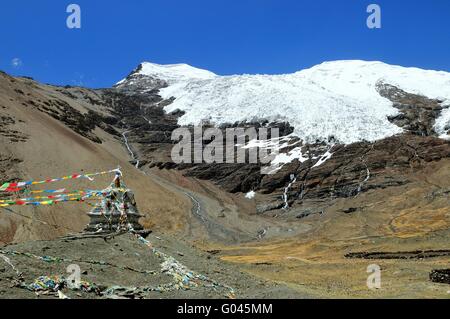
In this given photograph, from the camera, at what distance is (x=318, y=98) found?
4638 inches

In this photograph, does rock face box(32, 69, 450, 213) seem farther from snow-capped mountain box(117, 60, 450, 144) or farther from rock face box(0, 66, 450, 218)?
snow-capped mountain box(117, 60, 450, 144)

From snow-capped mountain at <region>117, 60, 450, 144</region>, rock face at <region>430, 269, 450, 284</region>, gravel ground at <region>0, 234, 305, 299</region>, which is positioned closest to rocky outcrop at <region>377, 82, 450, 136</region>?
snow-capped mountain at <region>117, 60, 450, 144</region>

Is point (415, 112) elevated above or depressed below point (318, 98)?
below

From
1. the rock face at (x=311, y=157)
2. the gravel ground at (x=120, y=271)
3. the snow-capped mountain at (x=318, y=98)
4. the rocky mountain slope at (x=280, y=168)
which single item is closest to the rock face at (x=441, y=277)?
the rocky mountain slope at (x=280, y=168)

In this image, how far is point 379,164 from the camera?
279 feet

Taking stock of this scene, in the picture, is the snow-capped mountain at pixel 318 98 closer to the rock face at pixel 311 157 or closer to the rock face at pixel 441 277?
the rock face at pixel 311 157

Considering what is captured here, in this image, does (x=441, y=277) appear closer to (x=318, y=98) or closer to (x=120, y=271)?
(x=120, y=271)

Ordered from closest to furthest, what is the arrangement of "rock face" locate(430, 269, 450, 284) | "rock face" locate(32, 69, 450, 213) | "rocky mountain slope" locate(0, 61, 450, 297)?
"rock face" locate(430, 269, 450, 284) → "rocky mountain slope" locate(0, 61, 450, 297) → "rock face" locate(32, 69, 450, 213)

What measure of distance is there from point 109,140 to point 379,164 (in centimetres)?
4958

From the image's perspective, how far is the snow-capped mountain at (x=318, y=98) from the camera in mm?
101688

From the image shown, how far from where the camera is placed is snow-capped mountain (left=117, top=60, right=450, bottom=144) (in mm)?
101688

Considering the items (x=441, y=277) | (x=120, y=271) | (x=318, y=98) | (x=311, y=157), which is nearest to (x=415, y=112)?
(x=318, y=98)
